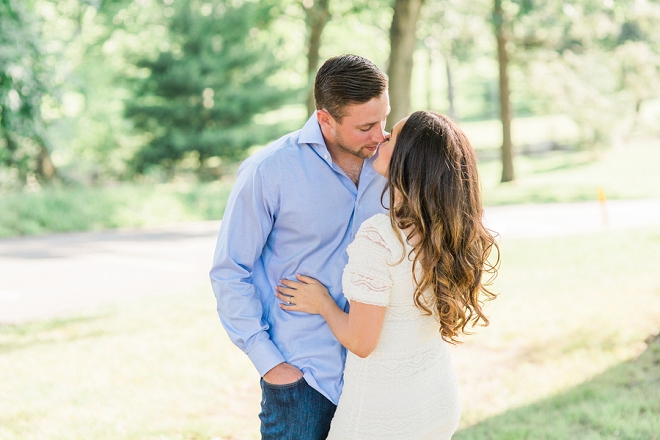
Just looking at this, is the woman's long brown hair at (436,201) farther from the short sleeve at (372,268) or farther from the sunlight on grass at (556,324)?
the sunlight on grass at (556,324)

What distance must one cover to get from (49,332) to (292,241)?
5.55 m

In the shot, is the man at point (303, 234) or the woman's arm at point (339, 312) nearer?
the woman's arm at point (339, 312)

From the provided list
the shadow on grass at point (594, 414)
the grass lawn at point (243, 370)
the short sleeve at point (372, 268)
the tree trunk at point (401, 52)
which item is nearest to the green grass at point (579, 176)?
the tree trunk at point (401, 52)

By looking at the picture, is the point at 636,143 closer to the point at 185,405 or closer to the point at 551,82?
the point at 551,82

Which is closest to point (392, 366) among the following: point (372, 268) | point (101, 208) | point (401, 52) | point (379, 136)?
point (372, 268)

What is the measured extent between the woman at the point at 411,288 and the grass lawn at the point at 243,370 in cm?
232

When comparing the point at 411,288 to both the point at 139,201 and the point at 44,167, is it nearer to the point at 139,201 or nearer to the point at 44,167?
the point at 139,201

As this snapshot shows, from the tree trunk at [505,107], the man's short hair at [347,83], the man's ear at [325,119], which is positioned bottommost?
the tree trunk at [505,107]

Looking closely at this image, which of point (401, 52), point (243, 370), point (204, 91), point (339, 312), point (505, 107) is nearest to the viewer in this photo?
point (339, 312)

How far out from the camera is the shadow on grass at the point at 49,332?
686 cm

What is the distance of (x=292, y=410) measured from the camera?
255 cm

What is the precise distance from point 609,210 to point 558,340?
11.3 metres

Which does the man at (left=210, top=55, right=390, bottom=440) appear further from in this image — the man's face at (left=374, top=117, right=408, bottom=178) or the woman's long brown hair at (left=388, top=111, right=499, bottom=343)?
the woman's long brown hair at (left=388, top=111, right=499, bottom=343)

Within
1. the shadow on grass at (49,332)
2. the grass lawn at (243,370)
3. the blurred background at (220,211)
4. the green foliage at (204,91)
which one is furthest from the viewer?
the green foliage at (204,91)
